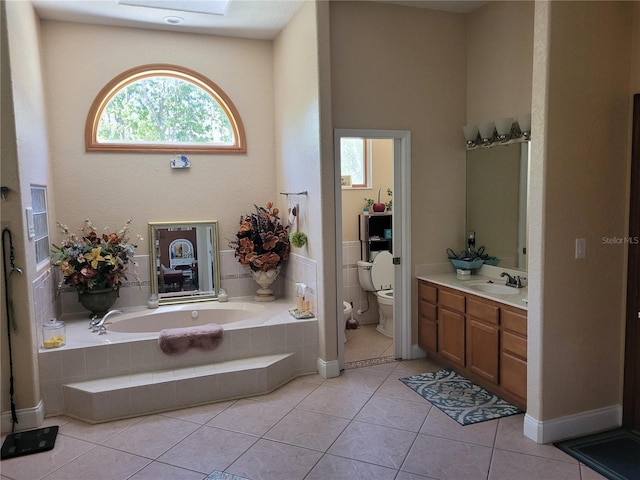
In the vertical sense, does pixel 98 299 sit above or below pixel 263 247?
below

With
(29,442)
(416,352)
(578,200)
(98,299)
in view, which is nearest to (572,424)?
(578,200)

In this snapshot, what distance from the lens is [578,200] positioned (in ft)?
8.65

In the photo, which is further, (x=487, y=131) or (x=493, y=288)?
(x=487, y=131)

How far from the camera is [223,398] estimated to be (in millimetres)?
3330

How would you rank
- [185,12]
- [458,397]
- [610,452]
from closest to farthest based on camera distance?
[610,452] < [458,397] < [185,12]

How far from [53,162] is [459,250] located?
3.60 meters

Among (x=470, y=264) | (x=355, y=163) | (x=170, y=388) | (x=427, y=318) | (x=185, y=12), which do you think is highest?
(x=185, y=12)

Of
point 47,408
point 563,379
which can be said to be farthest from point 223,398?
point 563,379

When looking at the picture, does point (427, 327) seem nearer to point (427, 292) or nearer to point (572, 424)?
point (427, 292)

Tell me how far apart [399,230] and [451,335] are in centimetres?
96

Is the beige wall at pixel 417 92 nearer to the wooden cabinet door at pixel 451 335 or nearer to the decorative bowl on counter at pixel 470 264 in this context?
the decorative bowl on counter at pixel 470 264

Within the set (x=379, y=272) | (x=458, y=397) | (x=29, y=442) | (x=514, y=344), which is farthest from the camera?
(x=379, y=272)

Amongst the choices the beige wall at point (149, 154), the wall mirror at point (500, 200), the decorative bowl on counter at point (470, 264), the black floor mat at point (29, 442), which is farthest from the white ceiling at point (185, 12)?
the black floor mat at point (29, 442)

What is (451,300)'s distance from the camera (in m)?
3.62
